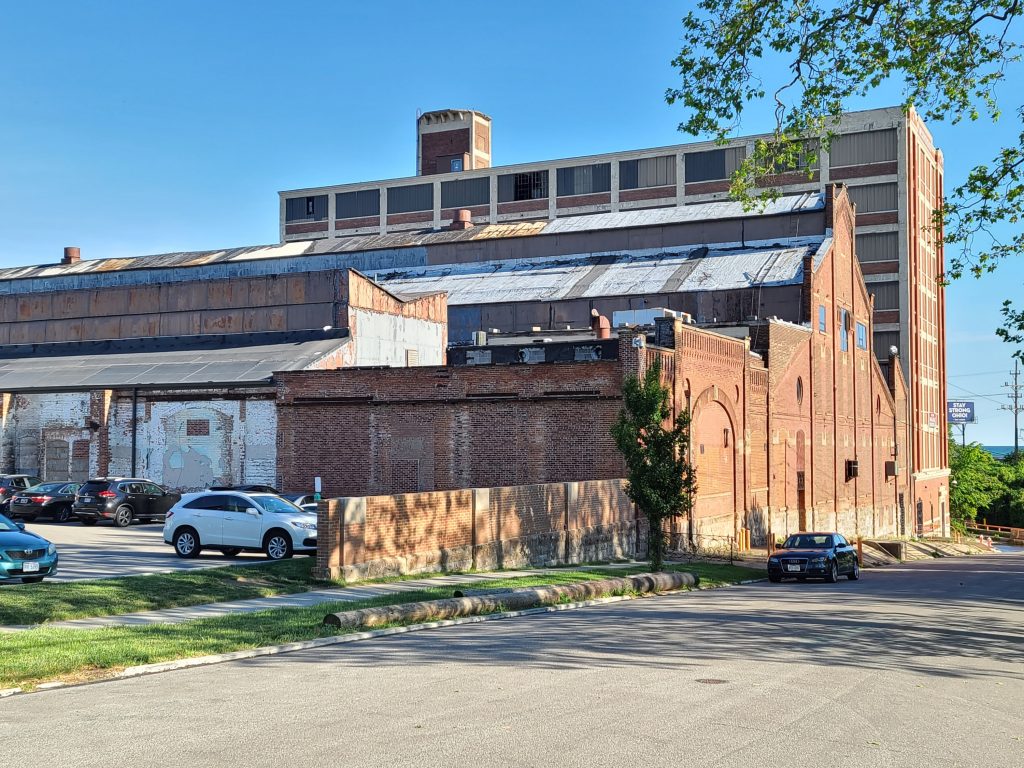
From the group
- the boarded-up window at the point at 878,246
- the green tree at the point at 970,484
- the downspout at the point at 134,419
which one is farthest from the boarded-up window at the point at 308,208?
the downspout at the point at 134,419

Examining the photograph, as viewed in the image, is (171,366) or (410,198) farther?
(410,198)

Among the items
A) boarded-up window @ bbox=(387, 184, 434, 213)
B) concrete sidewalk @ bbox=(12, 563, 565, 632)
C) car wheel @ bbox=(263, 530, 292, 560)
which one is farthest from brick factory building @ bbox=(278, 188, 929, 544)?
boarded-up window @ bbox=(387, 184, 434, 213)

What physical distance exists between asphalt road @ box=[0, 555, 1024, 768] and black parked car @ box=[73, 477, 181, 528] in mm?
23508

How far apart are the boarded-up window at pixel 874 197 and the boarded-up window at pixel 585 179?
20.3m

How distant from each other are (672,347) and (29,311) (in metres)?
36.1

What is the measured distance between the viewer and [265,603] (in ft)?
63.7

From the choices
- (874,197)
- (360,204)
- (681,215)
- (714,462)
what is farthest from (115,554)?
(360,204)

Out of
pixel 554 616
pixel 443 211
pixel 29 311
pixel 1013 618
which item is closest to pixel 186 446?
pixel 29 311

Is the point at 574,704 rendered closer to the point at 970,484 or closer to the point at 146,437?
the point at 146,437

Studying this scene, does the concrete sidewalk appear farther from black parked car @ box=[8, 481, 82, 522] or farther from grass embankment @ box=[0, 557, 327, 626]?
black parked car @ box=[8, 481, 82, 522]

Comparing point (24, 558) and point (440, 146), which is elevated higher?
point (440, 146)

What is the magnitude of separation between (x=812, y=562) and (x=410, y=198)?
2942 inches

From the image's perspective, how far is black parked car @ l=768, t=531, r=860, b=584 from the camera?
29797 millimetres

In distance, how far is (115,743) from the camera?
29.9ft
